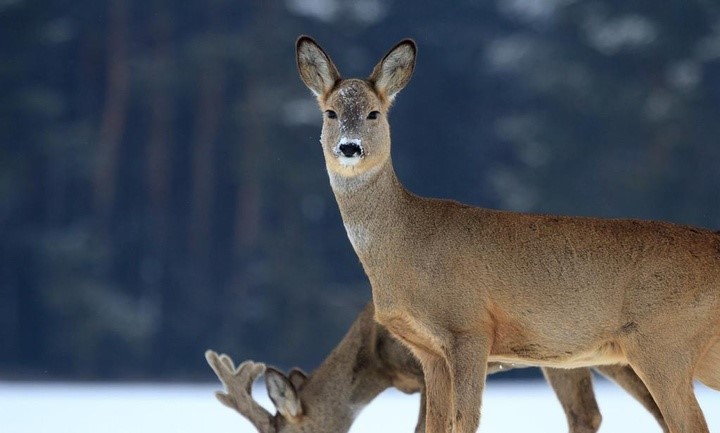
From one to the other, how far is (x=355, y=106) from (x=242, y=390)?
7.49 ft

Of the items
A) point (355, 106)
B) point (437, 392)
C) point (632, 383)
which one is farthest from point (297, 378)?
point (355, 106)

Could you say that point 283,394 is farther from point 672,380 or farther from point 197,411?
point 197,411

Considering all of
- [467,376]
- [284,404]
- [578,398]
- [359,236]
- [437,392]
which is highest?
[578,398]

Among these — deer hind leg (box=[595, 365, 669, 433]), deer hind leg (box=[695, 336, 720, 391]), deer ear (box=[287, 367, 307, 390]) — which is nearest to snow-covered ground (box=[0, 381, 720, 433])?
deer hind leg (box=[595, 365, 669, 433])

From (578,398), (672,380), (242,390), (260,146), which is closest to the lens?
(672,380)

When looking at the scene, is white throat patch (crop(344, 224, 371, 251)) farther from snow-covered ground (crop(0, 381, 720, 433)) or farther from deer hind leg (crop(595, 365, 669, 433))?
snow-covered ground (crop(0, 381, 720, 433))

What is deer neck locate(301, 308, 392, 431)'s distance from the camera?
8539 mm

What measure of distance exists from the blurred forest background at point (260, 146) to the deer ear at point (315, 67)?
53.5 feet

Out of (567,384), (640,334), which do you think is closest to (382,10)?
(567,384)

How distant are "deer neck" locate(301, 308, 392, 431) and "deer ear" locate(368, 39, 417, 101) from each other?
75.2 inches

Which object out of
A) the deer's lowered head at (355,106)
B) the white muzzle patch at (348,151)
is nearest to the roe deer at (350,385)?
the deer's lowered head at (355,106)

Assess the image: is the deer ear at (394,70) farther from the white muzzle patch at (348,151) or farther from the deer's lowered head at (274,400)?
the deer's lowered head at (274,400)

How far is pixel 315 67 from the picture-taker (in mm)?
7449

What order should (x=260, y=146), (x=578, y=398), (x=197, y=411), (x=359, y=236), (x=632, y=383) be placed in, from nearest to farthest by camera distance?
(x=359, y=236)
(x=632, y=383)
(x=578, y=398)
(x=197, y=411)
(x=260, y=146)
